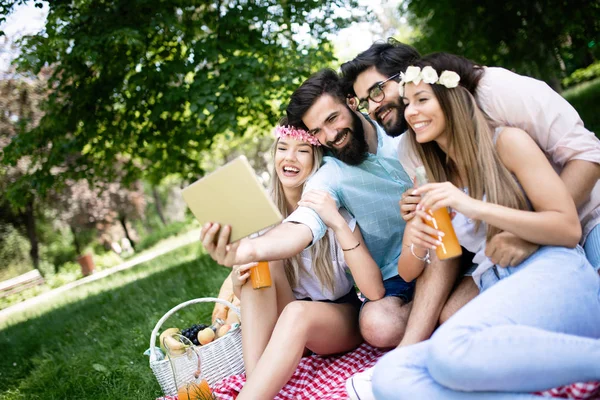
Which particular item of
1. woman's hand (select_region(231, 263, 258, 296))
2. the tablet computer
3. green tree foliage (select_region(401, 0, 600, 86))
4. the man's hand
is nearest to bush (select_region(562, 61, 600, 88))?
green tree foliage (select_region(401, 0, 600, 86))

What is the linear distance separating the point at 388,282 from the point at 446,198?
1.18 metres

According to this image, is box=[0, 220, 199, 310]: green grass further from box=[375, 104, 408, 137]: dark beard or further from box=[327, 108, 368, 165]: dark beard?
box=[375, 104, 408, 137]: dark beard

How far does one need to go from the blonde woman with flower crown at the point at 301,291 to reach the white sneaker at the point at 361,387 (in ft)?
1.22

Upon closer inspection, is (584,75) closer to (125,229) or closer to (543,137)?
(125,229)

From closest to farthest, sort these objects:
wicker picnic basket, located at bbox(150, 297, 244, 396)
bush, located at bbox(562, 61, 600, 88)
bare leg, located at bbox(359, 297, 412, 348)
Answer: bare leg, located at bbox(359, 297, 412, 348) < wicker picnic basket, located at bbox(150, 297, 244, 396) < bush, located at bbox(562, 61, 600, 88)

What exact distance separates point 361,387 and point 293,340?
1.50 ft

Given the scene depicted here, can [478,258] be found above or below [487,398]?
above

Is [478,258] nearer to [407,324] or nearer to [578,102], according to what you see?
[407,324]

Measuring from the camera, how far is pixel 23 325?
8.12m

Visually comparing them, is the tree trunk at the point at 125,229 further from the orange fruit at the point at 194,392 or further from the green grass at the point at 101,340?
the orange fruit at the point at 194,392

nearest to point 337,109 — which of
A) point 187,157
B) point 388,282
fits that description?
point 388,282

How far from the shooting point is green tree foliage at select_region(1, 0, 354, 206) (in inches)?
239

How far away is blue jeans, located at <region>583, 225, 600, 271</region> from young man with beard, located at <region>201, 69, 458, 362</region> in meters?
0.66

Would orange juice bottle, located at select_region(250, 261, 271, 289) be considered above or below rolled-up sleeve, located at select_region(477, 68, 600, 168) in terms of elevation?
below
